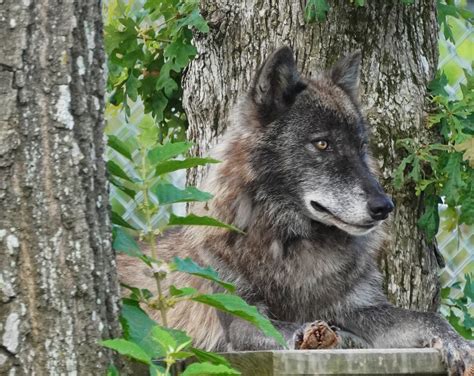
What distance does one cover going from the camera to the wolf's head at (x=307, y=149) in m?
4.09

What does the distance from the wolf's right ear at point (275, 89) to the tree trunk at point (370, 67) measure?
0.58 meters

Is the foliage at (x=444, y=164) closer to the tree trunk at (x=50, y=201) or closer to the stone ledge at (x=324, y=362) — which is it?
the stone ledge at (x=324, y=362)

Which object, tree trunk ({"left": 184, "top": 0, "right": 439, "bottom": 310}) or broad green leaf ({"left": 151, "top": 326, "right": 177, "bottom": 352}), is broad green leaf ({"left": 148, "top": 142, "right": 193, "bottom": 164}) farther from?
tree trunk ({"left": 184, "top": 0, "right": 439, "bottom": 310})

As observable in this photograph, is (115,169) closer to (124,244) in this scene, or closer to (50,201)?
(124,244)

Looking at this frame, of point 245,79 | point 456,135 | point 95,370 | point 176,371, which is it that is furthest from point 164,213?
point 95,370

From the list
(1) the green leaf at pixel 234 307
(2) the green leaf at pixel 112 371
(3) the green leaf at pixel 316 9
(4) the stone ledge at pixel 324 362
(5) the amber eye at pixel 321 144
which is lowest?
(4) the stone ledge at pixel 324 362

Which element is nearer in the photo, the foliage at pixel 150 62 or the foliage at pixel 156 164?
the foliage at pixel 156 164

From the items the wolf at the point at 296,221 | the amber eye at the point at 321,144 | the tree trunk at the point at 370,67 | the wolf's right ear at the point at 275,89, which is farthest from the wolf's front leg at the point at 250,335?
the tree trunk at the point at 370,67

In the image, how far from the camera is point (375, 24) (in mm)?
4914

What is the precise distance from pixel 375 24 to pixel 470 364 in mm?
1994

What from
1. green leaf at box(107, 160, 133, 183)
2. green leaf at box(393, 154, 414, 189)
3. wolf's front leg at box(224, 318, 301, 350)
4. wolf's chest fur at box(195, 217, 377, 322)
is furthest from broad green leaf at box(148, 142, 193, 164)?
green leaf at box(393, 154, 414, 189)

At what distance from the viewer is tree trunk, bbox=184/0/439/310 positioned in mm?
4824

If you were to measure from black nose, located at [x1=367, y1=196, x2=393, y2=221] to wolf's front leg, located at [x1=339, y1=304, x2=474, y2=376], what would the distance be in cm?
46

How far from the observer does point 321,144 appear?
4203 millimetres
